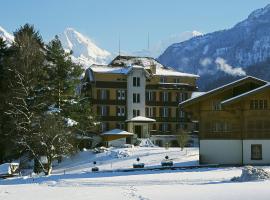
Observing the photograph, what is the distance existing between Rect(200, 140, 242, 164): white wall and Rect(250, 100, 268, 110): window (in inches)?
131

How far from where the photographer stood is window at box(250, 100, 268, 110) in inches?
1948

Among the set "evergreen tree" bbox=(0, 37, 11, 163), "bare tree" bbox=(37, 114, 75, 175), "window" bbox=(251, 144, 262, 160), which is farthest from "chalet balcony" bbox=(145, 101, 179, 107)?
"bare tree" bbox=(37, 114, 75, 175)

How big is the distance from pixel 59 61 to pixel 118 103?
25580 millimetres

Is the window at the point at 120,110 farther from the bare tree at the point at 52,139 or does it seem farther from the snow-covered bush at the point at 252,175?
the snow-covered bush at the point at 252,175

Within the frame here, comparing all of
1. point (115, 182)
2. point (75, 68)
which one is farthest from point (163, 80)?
point (115, 182)

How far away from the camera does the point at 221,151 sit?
5091 cm

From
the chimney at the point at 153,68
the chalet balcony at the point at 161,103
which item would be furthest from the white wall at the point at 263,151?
the chimney at the point at 153,68

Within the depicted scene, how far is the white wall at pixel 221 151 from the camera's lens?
50312 mm

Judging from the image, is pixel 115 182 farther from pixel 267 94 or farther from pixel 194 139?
pixel 194 139

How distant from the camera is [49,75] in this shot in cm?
5600

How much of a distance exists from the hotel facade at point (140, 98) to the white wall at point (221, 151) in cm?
2735

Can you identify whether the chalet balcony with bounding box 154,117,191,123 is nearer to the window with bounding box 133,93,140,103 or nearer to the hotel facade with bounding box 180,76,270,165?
the window with bounding box 133,93,140,103

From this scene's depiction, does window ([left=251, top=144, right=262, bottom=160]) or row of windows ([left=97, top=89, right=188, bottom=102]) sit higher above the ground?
row of windows ([left=97, top=89, right=188, bottom=102])

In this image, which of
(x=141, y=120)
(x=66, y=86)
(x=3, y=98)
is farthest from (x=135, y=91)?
(x=3, y=98)
